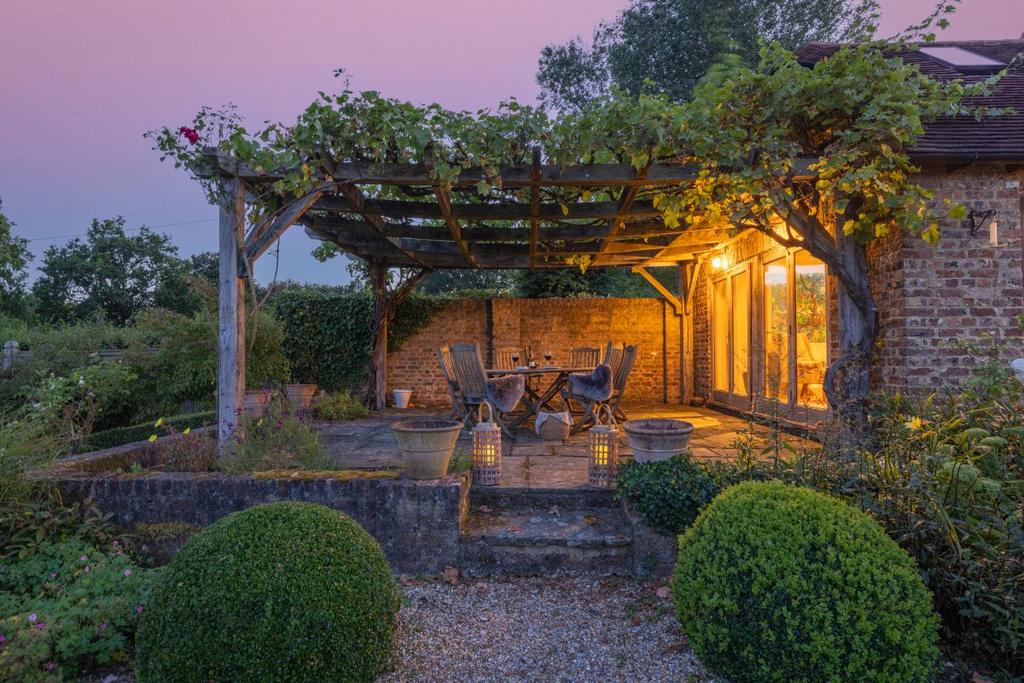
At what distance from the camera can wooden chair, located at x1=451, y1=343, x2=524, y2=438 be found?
5359mm

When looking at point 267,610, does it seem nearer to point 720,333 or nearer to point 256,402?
point 256,402

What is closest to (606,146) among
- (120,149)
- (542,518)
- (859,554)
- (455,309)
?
(542,518)

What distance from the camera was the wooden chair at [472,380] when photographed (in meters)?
5.36

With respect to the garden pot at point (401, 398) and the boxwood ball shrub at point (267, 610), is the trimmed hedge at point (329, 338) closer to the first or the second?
the garden pot at point (401, 398)

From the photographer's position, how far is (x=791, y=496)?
1982 mm

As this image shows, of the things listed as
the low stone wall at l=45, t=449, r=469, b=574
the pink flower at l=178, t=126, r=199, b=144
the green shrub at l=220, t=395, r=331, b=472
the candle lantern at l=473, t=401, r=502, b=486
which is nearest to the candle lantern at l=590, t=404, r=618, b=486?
the candle lantern at l=473, t=401, r=502, b=486

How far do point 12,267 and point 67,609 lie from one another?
2100cm

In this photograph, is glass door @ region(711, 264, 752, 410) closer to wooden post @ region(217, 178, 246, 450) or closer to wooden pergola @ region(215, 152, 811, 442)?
wooden pergola @ region(215, 152, 811, 442)

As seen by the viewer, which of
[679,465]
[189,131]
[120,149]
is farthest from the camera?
[120,149]

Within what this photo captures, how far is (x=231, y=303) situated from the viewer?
4.29m

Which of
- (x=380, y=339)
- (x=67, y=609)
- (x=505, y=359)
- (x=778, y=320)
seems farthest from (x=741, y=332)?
(x=67, y=609)

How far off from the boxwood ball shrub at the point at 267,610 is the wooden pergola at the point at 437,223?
95.3 inches

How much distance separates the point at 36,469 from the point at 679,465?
3.50 m

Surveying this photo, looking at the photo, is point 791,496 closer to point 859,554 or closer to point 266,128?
point 859,554
